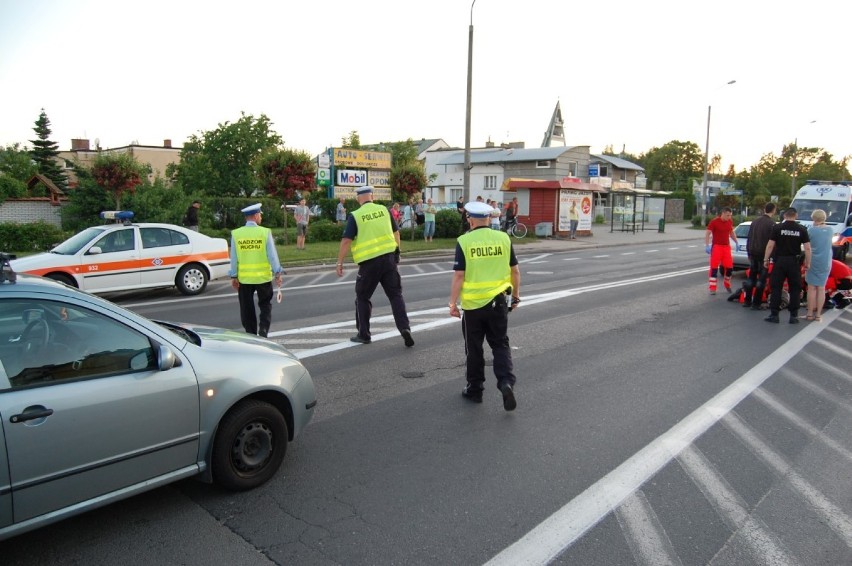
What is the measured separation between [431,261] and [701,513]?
16.1 m

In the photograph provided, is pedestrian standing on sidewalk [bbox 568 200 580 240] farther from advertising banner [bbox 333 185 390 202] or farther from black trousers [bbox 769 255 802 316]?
black trousers [bbox 769 255 802 316]

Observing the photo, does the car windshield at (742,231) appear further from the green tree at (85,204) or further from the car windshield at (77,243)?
the green tree at (85,204)

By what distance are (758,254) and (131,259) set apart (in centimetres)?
1157

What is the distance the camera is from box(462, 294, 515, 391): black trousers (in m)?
5.34

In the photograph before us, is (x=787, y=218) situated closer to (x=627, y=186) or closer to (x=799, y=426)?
(x=799, y=426)

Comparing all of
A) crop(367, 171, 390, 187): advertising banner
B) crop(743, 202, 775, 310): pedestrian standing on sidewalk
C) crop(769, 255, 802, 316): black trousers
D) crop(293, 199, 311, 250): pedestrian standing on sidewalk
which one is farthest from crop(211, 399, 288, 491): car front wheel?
crop(367, 171, 390, 187): advertising banner

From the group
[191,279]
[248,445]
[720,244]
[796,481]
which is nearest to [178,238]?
[191,279]

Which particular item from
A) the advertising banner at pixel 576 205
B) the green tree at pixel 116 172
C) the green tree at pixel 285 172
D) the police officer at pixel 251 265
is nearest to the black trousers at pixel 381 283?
the police officer at pixel 251 265

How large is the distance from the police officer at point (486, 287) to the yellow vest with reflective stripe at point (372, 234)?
2.08 metres

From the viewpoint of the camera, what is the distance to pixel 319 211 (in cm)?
3288

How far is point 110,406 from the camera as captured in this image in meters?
3.22

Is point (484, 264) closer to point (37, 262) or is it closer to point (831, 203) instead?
point (37, 262)

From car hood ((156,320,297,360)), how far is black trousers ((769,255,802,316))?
8507 mm

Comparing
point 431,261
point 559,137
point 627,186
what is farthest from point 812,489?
point 559,137
